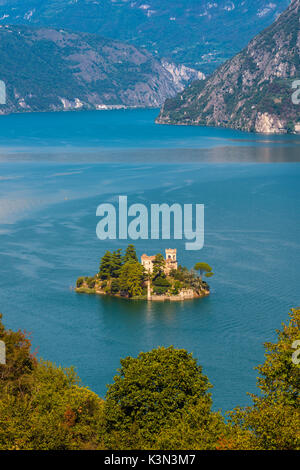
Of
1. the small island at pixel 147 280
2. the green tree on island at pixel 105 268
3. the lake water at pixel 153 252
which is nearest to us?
the lake water at pixel 153 252

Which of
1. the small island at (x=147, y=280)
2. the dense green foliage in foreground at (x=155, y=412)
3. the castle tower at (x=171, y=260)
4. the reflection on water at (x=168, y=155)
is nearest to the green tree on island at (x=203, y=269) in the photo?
the small island at (x=147, y=280)

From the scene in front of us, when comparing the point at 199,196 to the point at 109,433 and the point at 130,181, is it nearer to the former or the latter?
the point at 130,181

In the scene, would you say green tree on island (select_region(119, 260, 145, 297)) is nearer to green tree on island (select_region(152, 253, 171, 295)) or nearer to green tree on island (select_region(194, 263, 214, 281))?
green tree on island (select_region(152, 253, 171, 295))

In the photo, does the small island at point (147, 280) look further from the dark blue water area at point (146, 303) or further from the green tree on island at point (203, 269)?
the dark blue water area at point (146, 303)

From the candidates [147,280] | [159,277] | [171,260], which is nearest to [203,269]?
[171,260]

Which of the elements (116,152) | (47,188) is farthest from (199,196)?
(116,152)

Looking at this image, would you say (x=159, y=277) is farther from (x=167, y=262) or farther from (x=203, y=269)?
(x=203, y=269)

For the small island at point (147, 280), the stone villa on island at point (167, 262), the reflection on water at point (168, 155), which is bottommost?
the small island at point (147, 280)
